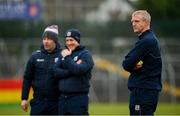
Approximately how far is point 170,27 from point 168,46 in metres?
0.99

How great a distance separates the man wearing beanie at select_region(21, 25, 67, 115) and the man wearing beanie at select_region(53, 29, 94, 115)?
0.35 m

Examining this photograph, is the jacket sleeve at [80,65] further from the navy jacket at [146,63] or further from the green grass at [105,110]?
the green grass at [105,110]

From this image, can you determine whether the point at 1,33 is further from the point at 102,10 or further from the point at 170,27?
the point at 102,10

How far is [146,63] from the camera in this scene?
11586 millimetres

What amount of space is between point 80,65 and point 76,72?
128mm

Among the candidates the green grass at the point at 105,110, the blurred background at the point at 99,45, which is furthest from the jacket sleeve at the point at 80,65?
the blurred background at the point at 99,45

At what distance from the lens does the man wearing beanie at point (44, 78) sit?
13.0m

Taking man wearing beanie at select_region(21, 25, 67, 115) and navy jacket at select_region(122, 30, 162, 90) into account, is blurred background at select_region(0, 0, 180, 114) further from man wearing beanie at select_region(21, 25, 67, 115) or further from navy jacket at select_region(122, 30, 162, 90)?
navy jacket at select_region(122, 30, 162, 90)

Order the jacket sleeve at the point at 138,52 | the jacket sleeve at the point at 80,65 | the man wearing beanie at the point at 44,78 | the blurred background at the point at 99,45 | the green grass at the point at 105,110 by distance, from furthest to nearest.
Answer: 1. the blurred background at the point at 99,45
2. the green grass at the point at 105,110
3. the man wearing beanie at the point at 44,78
4. the jacket sleeve at the point at 80,65
5. the jacket sleeve at the point at 138,52

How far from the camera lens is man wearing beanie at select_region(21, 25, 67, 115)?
42.6 feet

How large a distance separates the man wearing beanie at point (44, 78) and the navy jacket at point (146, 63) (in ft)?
5.82

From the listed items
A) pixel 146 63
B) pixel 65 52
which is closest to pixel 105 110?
pixel 65 52

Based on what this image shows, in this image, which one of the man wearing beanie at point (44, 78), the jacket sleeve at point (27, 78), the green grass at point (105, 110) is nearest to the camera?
the man wearing beanie at point (44, 78)

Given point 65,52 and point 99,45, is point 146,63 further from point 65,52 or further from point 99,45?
point 99,45
